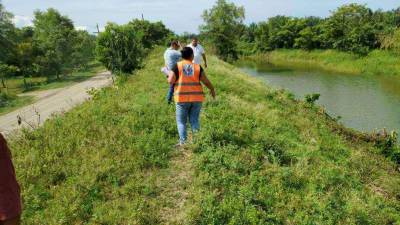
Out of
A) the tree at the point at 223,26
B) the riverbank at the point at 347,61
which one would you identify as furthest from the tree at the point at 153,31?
the riverbank at the point at 347,61

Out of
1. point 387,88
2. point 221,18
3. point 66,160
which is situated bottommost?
point 387,88

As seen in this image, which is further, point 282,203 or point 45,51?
point 45,51

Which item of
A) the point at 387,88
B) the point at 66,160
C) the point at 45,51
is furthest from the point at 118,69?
the point at 45,51

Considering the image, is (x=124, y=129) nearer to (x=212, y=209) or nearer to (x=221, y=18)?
(x=212, y=209)

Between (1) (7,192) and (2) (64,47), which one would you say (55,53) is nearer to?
(2) (64,47)

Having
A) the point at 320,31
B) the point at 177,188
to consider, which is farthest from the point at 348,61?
the point at 177,188

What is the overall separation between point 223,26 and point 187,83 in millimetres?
54855

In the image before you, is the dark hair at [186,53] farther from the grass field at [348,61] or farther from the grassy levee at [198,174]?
the grass field at [348,61]

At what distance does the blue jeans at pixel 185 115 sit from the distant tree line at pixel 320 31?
4365 centimetres

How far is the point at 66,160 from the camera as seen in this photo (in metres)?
7.12

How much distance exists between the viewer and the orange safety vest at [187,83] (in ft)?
24.1

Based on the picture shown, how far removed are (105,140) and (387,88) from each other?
3031 centimetres

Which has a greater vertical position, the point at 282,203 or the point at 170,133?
the point at 170,133

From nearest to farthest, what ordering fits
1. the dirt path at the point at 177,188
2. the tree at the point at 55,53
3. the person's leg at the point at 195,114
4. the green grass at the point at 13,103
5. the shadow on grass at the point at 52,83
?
1. the dirt path at the point at 177,188
2. the person's leg at the point at 195,114
3. the green grass at the point at 13,103
4. the shadow on grass at the point at 52,83
5. the tree at the point at 55,53
